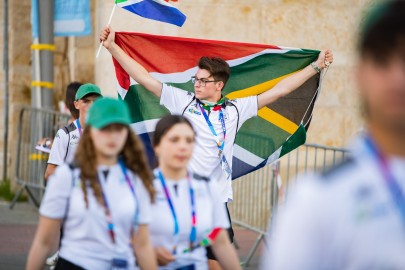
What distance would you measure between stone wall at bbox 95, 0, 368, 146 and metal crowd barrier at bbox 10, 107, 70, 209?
113 cm

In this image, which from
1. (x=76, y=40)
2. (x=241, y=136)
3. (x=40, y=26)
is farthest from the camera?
(x=76, y=40)

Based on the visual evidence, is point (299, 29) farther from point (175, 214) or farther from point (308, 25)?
point (175, 214)

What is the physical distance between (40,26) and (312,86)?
6.05m

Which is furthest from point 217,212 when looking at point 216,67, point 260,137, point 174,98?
point 260,137

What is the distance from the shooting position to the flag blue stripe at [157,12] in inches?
403

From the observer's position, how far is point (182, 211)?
18.9 ft

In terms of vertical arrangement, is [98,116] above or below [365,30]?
below

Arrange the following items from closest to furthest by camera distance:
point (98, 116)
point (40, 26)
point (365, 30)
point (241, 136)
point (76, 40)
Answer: point (365, 30)
point (98, 116)
point (241, 136)
point (40, 26)
point (76, 40)

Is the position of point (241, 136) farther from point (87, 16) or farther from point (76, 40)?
point (76, 40)

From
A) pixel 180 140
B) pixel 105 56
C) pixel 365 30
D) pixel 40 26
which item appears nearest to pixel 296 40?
pixel 105 56

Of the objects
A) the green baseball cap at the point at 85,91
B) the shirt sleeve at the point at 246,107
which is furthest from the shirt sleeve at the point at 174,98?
the green baseball cap at the point at 85,91

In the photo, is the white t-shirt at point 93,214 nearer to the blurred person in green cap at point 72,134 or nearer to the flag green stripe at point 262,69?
the blurred person in green cap at point 72,134

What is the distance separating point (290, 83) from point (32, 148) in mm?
7500

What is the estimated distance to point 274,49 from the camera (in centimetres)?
1030
